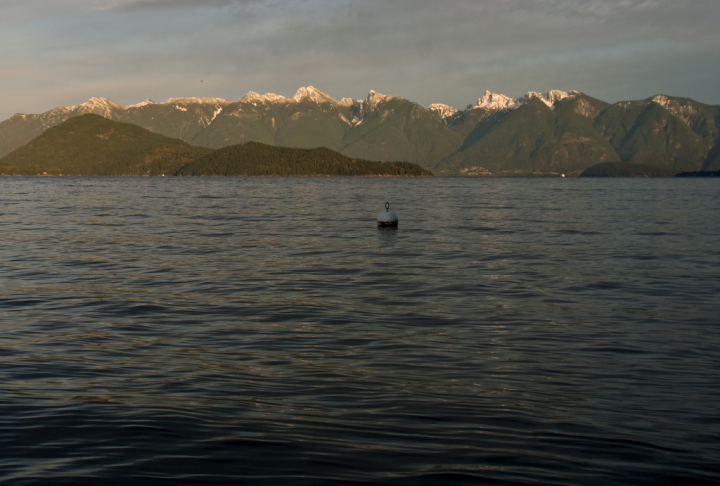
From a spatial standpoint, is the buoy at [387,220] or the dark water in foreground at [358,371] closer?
the dark water in foreground at [358,371]

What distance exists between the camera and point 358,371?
13672mm

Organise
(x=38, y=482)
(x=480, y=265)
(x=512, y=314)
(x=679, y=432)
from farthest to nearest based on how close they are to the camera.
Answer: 1. (x=480, y=265)
2. (x=512, y=314)
3. (x=679, y=432)
4. (x=38, y=482)

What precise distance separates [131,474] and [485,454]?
5058 mm

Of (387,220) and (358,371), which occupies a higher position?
(387,220)

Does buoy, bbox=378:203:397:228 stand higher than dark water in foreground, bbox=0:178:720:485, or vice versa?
buoy, bbox=378:203:397:228

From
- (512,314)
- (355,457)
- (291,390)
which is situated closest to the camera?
(355,457)

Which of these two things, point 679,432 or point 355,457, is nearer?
point 355,457

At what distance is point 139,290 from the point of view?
2377 centimetres

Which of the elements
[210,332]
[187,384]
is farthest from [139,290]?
[187,384]

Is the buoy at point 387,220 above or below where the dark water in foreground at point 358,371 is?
above

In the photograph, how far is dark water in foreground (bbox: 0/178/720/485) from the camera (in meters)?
9.20

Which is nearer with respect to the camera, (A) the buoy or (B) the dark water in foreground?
(B) the dark water in foreground

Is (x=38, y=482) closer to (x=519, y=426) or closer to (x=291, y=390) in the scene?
(x=291, y=390)

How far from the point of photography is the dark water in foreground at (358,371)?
362 inches
